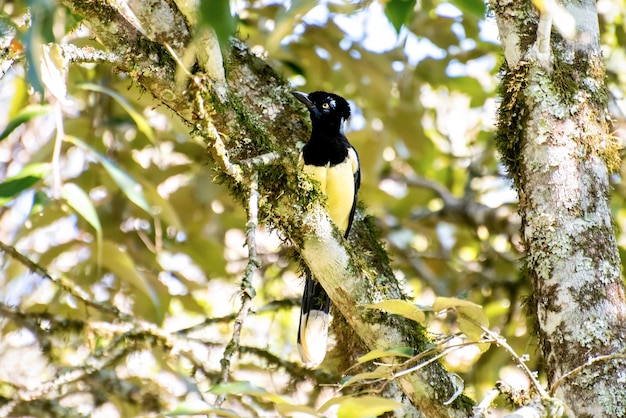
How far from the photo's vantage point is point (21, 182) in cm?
253

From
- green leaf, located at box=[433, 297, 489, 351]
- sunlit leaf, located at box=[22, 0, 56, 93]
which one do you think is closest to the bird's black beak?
green leaf, located at box=[433, 297, 489, 351]

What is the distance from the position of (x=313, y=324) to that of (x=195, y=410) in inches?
78.0

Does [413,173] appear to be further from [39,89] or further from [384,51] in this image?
[39,89]

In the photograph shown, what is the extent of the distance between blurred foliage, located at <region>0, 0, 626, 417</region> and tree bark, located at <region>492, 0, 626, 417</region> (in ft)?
1.23

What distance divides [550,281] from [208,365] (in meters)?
1.99

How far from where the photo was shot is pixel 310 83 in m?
5.43

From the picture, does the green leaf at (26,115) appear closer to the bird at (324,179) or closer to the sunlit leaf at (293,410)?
the bird at (324,179)

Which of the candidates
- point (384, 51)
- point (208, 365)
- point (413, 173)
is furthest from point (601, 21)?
point (208, 365)

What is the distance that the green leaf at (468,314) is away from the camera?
187cm

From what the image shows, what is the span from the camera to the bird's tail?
3.28 m

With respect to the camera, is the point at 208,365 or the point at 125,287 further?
the point at 125,287

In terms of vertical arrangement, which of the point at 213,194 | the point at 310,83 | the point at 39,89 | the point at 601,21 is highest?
the point at 310,83

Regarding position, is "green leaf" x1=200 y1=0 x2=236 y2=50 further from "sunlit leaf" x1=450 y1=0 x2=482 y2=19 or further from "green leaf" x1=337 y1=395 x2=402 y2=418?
"sunlit leaf" x1=450 y1=0 x2=482 y2=19

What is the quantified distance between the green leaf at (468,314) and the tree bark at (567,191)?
336 millimetres
